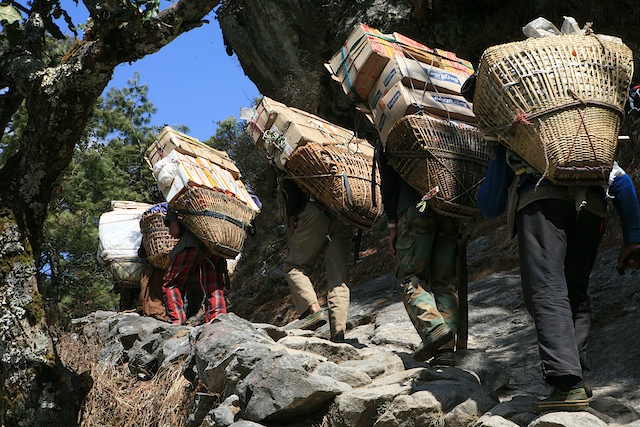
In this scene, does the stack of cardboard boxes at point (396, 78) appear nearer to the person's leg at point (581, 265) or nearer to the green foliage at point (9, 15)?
the person's leg at point (581, 265)

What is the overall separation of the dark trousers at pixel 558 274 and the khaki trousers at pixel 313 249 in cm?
308

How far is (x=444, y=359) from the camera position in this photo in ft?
17.5

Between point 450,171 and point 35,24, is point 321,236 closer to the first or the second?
point 450,171

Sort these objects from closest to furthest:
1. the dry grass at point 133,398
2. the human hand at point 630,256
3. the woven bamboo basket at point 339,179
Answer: the human hand at point 630,256 < the dry grass at point 133,398 < the woven bamboo basket at point 339,179

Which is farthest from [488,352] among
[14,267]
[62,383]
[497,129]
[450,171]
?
[14,267]

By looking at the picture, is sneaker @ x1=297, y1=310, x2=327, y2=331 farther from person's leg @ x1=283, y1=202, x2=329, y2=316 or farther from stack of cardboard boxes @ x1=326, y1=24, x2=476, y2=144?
stack of cardboard boxes @ x1=326, y1=24, x2=476, y2=144

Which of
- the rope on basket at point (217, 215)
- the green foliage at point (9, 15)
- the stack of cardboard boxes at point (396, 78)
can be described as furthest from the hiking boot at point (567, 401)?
the rope on basket at point (217, 215)

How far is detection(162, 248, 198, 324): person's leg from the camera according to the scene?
887 cm

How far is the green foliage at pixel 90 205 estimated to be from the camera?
→ 14.4 metres

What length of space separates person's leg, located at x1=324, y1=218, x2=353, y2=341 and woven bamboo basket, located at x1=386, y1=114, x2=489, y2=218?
→ 1.64 m

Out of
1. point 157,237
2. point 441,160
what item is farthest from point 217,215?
point 441,160

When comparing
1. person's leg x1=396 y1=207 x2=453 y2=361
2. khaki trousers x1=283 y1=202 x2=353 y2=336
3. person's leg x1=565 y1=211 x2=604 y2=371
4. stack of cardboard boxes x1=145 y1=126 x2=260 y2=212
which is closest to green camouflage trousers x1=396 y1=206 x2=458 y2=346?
person's leg x1=396 y1=207 x2=453 y2=361

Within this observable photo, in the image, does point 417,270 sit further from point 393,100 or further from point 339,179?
point 339,179

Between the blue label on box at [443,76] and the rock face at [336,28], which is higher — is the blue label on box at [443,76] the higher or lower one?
the lower one
